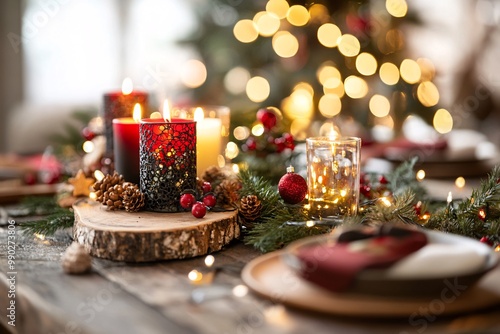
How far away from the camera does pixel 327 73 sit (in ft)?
10.7

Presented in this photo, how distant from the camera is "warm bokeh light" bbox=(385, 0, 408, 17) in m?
3.22

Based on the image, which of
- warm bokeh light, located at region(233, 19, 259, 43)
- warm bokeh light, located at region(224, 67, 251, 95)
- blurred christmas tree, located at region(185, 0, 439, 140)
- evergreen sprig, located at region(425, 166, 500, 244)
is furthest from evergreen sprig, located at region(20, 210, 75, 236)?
warm bokeh light, located at region(224, 67, 251, 95)

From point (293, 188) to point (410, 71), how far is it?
84.9 inches

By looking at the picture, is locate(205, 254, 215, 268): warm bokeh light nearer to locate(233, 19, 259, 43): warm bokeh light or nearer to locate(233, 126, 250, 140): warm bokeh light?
locate(233, 126, 250, 140): warm bokeh light

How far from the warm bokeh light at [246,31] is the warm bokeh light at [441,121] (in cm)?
97

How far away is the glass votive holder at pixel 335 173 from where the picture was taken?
111 centimetres

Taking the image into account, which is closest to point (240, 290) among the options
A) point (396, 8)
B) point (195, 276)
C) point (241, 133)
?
point (195, 276)

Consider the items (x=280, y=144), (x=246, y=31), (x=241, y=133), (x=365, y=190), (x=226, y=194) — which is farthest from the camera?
(x=246, y=31)

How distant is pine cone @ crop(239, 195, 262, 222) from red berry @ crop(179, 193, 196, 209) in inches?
3.5

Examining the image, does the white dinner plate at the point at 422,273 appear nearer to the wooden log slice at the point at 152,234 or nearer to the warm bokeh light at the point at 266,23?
the wooden log slice at the point at 152,234

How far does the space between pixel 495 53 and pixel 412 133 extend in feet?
5.52

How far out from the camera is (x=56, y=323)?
84 cm

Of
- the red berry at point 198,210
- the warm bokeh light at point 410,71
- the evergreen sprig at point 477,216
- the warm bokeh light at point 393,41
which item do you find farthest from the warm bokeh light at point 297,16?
the red berry at point 198,210

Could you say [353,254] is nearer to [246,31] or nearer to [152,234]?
[152,234]
